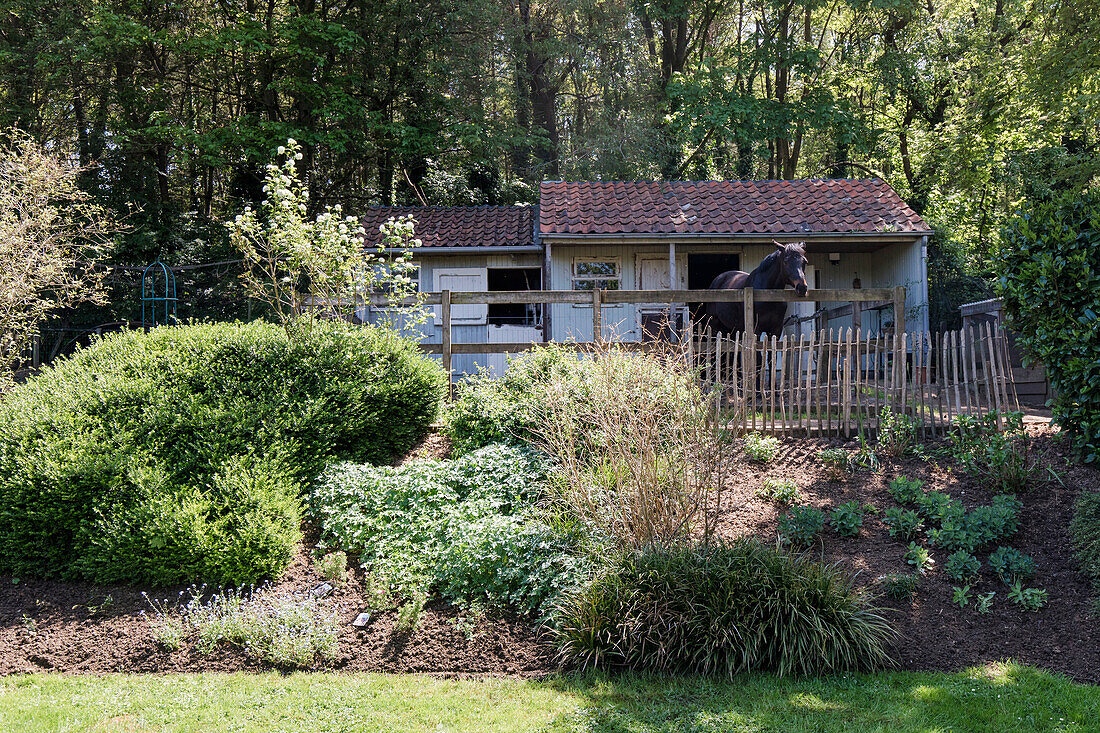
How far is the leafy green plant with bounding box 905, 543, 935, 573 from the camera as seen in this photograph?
5.72 metres

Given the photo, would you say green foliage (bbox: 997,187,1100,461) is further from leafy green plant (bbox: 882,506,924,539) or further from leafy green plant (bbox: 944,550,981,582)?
leafy green plant (bbox: 944,550,981,582)

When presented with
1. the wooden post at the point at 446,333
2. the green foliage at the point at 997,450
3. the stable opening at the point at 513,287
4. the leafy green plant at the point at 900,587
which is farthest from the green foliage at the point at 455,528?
the stable opening at the point at 513,287

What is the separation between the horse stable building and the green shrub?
9.77 meters

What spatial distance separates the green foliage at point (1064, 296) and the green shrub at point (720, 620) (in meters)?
3.06

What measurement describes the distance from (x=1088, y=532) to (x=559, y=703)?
163 inches

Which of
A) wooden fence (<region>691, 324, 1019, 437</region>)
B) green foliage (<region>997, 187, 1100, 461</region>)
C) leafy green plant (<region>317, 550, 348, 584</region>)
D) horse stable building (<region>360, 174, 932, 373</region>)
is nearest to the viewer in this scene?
leafy green plant (<region>317, 550, 348, 584</region>)

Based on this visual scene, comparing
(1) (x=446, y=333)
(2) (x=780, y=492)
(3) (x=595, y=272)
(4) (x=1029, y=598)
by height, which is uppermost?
(3) (x=595, y=272)

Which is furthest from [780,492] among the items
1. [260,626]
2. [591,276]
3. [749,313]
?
[591,276]

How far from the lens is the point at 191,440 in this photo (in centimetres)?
709

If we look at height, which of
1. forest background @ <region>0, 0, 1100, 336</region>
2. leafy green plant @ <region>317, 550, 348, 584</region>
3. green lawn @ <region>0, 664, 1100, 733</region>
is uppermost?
forest background @ <region>0, 0, 1100, 336</region>

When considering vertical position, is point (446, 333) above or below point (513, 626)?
above

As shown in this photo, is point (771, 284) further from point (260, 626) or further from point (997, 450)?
point (260, 626)

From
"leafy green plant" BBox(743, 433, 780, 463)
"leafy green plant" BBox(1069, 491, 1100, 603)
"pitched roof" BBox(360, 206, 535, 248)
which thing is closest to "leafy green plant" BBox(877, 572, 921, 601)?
"leafy green plant" BBox(1069, 491, 1100, 603)

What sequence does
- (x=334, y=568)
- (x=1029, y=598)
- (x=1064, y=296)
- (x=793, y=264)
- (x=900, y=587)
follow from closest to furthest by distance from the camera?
(x=1029, y=598), (x=900, y=587), (x=334, y=568), (x=1064, y=296), (x=793, y=264)
